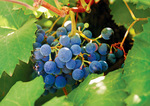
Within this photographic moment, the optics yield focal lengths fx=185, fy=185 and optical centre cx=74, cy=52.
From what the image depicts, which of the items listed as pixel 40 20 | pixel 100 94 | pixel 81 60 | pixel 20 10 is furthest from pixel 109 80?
pixel 40 20

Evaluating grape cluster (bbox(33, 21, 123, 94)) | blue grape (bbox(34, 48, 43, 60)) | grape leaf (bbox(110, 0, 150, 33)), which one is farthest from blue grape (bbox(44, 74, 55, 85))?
grape leaf (bbox(110, 0, 150, 33))

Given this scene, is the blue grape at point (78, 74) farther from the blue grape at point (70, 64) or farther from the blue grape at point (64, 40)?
the blue grape at point (64, 40)

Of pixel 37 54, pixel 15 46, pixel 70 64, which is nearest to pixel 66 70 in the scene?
pixel 70 64

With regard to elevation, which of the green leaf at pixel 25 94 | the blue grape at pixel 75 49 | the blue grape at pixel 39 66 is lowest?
the blue grape at pixel 39 66

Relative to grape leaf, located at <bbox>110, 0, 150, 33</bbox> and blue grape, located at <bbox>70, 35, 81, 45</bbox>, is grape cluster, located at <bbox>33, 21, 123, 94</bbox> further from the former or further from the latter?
grape leaf, located at <bbox>110, 0, 150, 33</bbox>

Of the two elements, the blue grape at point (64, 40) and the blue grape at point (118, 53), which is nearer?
the blue grape at point (64, 40)

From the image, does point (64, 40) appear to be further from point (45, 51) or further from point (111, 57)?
point (111, 57)

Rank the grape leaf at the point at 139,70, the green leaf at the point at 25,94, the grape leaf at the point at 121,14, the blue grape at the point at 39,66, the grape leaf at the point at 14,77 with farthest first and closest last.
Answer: the grape leaf at the point at 121,14 < the grape leaf at the point at 14,77 < the blue grape at the point at 39,66 < the green leaf at the point at 25,94 < the grape leaf at the point at 139,70

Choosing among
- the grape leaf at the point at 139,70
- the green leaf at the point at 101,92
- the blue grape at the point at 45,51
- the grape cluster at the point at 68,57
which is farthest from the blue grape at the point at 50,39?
the grape leaf at the point at 139,70
